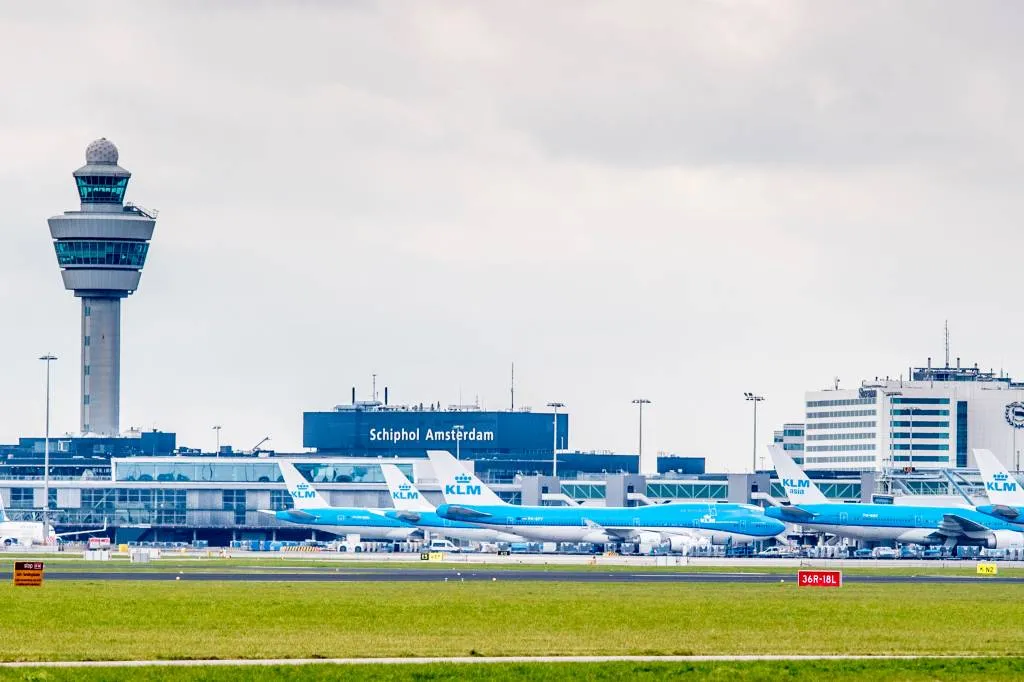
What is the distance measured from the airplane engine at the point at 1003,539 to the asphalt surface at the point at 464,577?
52118 millimetres

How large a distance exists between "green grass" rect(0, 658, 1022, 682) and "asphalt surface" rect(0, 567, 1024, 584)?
185 ft

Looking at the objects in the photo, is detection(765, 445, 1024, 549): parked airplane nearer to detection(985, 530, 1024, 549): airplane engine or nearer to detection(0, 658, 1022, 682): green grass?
detection(985, 530, 1024, 549): airplane engine

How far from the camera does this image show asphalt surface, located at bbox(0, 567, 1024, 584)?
117 m

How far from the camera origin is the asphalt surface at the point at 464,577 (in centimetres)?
11669

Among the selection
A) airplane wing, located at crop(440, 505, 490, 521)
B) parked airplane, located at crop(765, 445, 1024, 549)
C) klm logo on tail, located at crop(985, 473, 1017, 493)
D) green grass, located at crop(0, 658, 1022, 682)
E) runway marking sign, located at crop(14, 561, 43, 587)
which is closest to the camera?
green grass, located at crop(0, 658, 1022, 682)

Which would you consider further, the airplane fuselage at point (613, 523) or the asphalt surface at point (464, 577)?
the airplane fuselage at point (613, 523)

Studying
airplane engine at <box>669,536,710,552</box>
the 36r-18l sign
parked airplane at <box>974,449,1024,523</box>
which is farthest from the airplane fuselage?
the 36r-18l sign

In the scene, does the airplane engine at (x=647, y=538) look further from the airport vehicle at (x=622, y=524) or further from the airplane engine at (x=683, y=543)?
the airplane engine at (x=683, y=543)

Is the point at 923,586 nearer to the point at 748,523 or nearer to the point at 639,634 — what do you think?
the point at 639,634

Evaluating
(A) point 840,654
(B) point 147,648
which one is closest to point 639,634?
(A) point 840,654

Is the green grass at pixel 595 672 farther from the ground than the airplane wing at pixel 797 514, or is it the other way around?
the airplane wing at pixel 797 514

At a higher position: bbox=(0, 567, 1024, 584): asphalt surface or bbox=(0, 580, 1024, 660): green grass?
bbox=(0, 580, 1024, 660): green grass

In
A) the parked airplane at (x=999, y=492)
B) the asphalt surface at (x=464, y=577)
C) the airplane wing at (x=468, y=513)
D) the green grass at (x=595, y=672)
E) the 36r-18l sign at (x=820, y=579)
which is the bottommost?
the asphalt surface at (x=464, y=577)

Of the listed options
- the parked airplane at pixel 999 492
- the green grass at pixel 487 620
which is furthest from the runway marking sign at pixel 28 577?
the parked airplane at pixel 999 492
